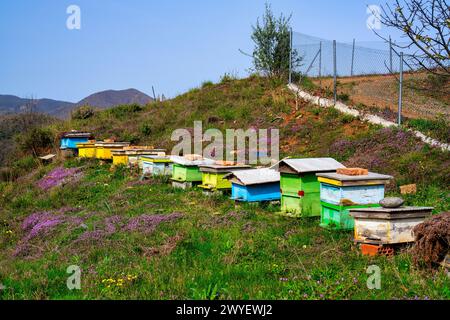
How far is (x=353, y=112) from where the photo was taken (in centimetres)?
1712

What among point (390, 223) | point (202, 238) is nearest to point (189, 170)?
point (202, 238)

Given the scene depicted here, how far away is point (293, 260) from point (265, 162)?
8.81 metres

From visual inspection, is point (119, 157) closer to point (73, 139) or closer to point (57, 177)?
point (57, 177)

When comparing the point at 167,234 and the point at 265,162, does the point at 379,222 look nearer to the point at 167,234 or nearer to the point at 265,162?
the point at 167,234

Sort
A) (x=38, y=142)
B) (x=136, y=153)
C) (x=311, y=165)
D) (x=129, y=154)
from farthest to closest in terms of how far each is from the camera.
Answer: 1. (x=38, y=142)
2. (x=129, y=154)
3. (x=136, y=153)
4. (x=311, y=165)

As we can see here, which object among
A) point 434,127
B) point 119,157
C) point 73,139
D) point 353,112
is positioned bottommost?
point 119,157

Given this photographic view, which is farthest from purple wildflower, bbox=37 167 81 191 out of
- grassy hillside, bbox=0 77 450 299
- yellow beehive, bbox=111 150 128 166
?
yellow beehive, bbox=111 150 128 166

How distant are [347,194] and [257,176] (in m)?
2.88

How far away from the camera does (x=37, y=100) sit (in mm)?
34844

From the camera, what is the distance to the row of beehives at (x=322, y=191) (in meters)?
6.64

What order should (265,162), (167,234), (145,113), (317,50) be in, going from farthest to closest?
(145,113) < (317,50) < (265,162) < (167,234)

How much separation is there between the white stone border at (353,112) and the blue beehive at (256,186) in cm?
510

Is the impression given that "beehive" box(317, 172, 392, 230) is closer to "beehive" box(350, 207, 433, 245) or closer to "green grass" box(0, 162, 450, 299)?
"green grass" box(0, 162, 450, 299)

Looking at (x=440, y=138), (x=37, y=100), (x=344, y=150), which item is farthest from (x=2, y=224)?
(x=37, y=100)
